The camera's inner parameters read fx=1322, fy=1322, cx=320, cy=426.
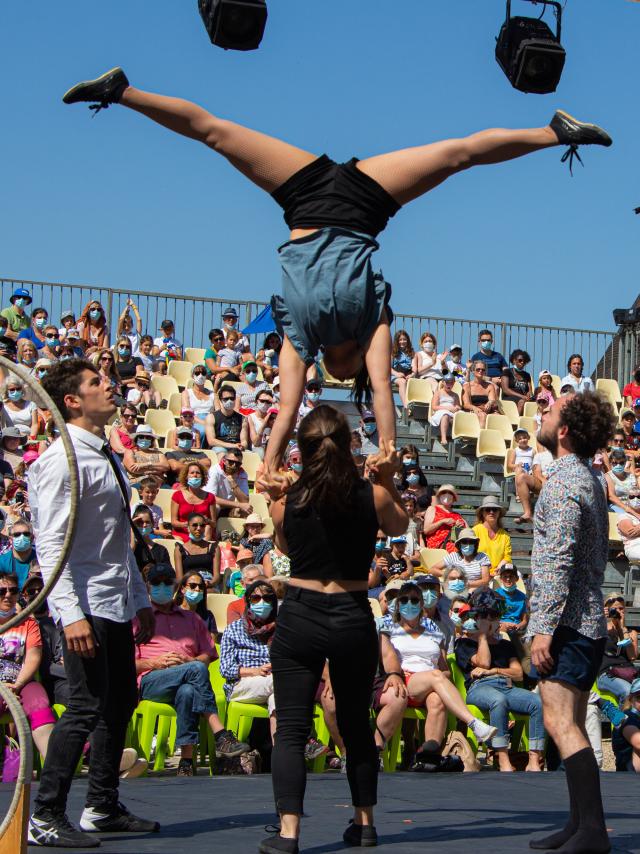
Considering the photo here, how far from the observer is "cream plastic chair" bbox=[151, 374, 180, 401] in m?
14.9

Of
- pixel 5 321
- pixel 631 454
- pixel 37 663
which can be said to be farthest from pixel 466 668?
pixel 5 321

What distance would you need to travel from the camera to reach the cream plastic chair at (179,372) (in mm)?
15656

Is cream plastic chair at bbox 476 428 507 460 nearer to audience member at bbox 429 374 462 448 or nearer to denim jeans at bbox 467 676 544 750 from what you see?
audience member at bbox 429 374 462 448

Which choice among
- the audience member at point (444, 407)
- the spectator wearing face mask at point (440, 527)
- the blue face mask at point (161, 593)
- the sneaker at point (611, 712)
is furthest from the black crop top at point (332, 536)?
the audience member at point (444, 407)

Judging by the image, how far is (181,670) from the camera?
325 inches

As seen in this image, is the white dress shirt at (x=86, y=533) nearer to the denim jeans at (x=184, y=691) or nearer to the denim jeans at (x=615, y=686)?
the denim jeans at (x=184, y=691)

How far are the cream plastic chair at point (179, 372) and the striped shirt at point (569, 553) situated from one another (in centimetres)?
1103

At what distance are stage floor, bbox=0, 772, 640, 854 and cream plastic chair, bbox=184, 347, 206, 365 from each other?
981 cm

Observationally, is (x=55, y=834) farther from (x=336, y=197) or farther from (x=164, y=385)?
(x=164, y=385)

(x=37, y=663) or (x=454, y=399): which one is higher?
(x=454, y=399)

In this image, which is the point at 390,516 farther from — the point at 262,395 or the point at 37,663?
the point at 262,395

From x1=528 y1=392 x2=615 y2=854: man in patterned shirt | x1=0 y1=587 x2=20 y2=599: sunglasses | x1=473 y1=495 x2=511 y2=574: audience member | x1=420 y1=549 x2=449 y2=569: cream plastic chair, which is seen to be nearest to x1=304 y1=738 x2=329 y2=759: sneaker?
x1=0 y1=587 x2=20 y2=599: sunglasses

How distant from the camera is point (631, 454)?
1505 cm

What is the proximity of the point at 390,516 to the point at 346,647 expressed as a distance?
1.58ft
